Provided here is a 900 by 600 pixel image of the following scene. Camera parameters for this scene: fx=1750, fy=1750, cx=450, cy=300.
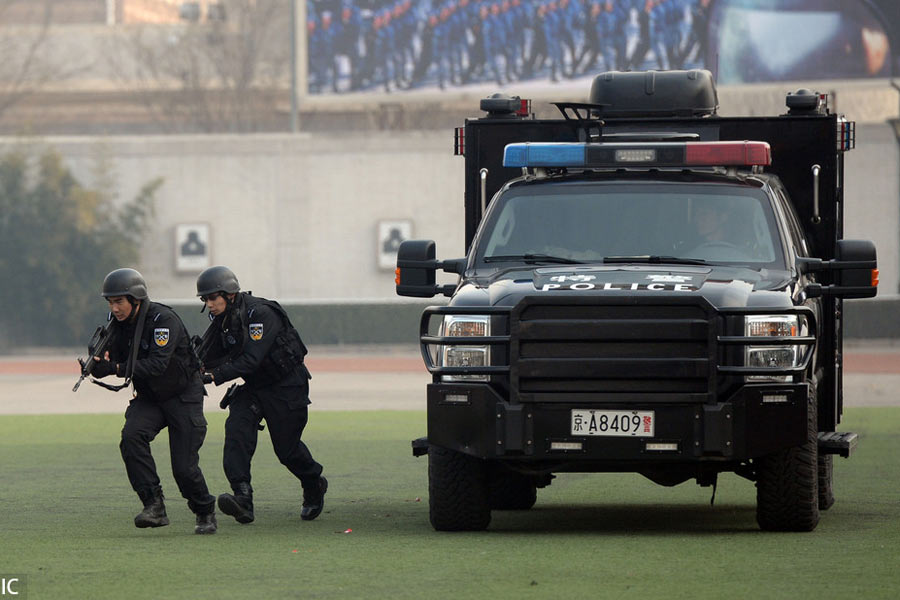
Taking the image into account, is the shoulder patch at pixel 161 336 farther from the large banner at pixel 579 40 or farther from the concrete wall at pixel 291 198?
the concrete wall at pixel 291 198

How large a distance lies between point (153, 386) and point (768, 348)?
373 centimetres

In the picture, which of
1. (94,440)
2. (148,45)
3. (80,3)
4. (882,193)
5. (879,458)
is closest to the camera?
(879,458)

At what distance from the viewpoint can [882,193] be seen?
157 ft

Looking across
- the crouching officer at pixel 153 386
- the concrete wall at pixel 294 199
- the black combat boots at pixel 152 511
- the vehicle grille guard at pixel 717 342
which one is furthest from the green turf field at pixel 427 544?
the concrete wall at pixel 294 199

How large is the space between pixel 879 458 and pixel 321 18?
114 feet

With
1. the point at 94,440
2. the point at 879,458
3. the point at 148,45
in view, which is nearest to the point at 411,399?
the point at 94,440

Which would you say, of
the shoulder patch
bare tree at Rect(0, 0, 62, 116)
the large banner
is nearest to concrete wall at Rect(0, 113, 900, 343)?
the large banner

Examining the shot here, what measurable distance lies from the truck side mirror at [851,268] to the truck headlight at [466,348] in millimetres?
2135

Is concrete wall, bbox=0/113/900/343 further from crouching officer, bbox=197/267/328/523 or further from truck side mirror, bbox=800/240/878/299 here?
truck side mirror, bbox=800/240/878/299

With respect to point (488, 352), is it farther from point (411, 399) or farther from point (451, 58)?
point (451, 58)

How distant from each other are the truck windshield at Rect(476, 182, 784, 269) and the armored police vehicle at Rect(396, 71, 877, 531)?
12 millimetres

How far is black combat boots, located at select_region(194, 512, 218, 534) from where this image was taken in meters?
11.0

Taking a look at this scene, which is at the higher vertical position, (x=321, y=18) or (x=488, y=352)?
(x=321, y=18)

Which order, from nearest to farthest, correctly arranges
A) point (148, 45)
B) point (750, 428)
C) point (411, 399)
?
point (750, 428), point (411, 399), point (148, 45)
